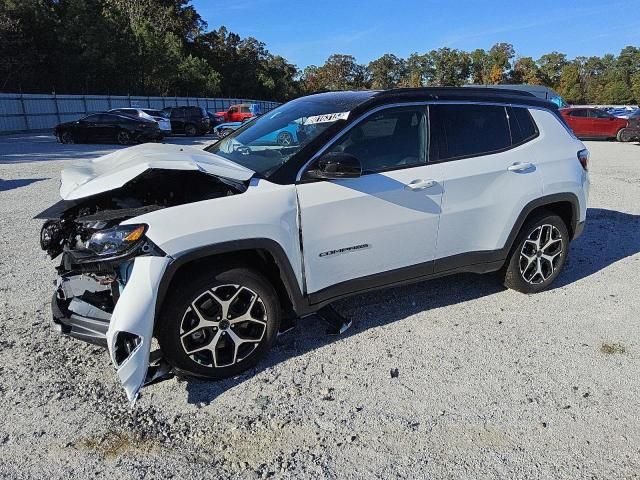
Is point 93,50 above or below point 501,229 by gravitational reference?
above

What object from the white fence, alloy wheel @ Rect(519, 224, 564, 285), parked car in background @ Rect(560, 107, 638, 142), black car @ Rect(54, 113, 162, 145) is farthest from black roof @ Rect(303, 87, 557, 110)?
the white fence

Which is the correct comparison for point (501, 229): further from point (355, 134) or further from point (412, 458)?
point (412, 458)

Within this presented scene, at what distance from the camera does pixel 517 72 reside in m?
81.2

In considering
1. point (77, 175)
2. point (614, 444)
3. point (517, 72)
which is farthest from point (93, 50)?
point (517, 72)

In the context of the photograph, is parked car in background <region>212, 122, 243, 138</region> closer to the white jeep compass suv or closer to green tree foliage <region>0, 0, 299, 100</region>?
the white jeep compass suv

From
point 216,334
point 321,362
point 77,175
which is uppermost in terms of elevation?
point 77,175

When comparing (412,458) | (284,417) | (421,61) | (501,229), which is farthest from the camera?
(421,61)

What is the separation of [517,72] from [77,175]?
88572 millimetres

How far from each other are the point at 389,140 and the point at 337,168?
2.46 ft

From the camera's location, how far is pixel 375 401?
3.12m

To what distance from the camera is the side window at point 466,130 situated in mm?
4004

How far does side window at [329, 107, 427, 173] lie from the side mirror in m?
0.24

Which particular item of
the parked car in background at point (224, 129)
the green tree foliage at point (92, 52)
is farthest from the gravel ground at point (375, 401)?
the green tree foliage at point (92, 52)

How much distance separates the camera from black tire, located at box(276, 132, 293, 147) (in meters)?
3.79
